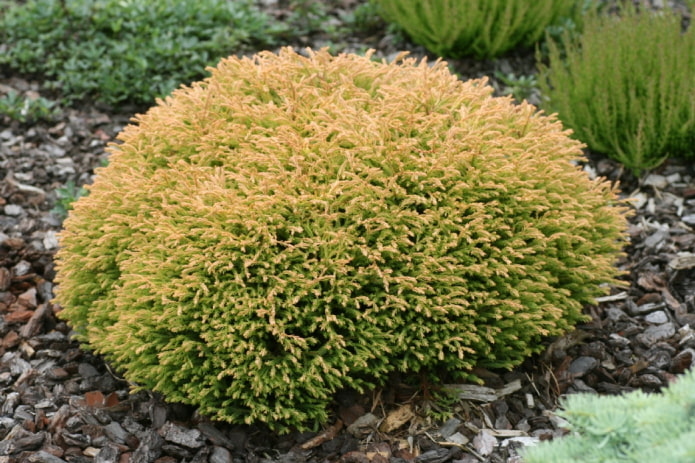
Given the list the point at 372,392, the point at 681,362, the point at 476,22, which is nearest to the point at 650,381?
the point at 681,362

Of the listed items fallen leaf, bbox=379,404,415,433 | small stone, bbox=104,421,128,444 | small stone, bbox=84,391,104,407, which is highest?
fallen leaf, bbox=379,404,415,433

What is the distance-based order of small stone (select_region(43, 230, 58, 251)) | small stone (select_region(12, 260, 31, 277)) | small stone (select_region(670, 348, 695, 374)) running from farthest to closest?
small stone (select_region(43, 230, 58, 251)), small stone (select_region(12, 260, 31, 277)), small stone (select_region(670, 348, 695, 374))

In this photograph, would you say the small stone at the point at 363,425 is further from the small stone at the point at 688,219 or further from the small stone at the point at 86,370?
the small stone at the point at 688,219

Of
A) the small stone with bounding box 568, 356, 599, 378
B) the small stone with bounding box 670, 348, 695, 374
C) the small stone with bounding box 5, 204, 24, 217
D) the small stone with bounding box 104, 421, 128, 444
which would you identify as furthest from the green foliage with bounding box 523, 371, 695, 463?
the small stone with bounding box 5, 204, 24, 217

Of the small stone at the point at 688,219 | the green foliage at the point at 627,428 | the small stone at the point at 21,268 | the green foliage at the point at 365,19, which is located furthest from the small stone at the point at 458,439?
the green foliage at the point at 365,19

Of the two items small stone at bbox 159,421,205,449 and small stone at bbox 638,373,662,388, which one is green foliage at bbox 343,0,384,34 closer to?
small stone at bbox 638,373,662,388

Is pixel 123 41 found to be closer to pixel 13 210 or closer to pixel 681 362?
pixel 13 210
